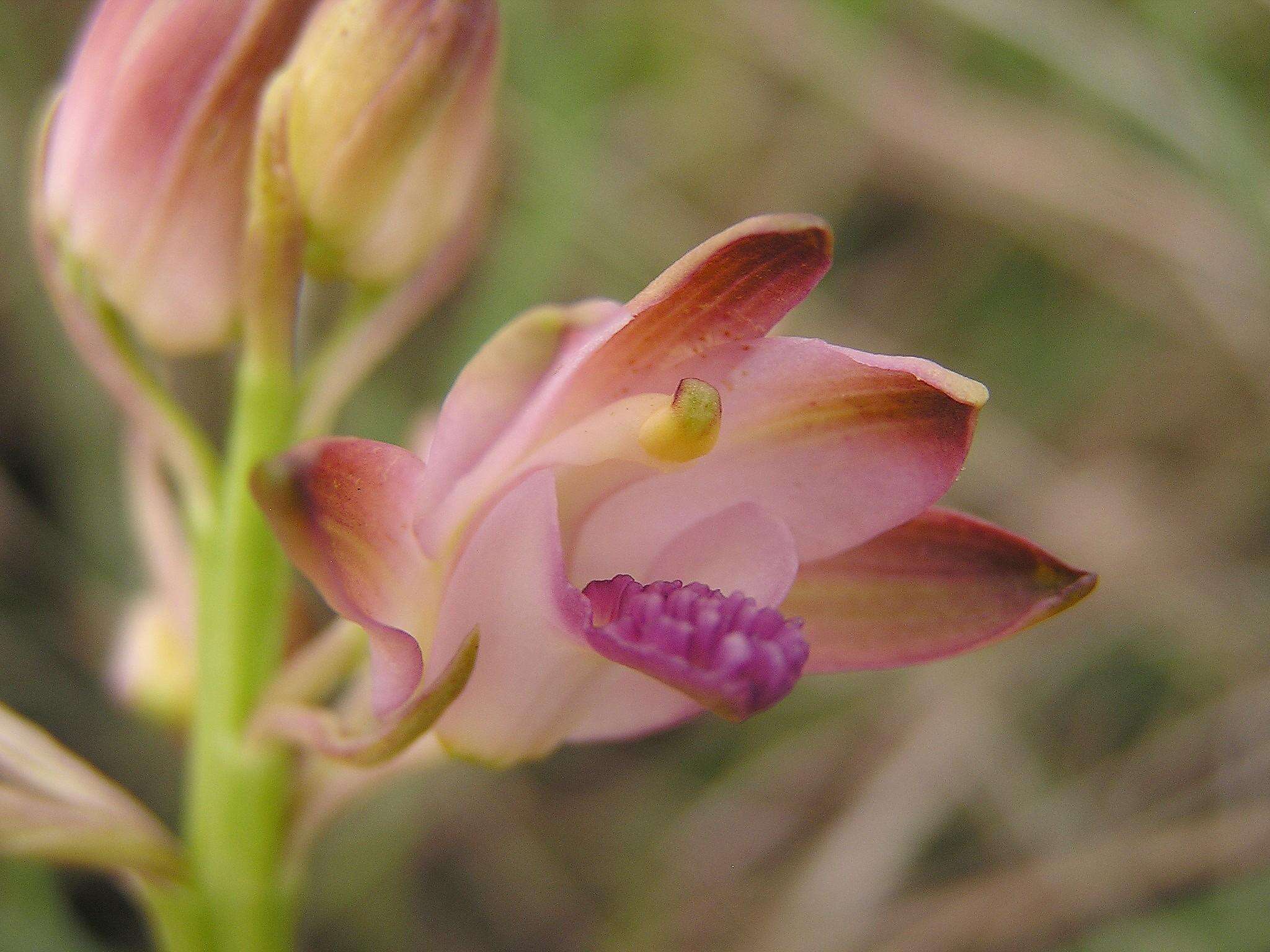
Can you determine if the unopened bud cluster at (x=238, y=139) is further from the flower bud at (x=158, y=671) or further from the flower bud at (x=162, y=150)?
the flower bud at (x=158, y=671)

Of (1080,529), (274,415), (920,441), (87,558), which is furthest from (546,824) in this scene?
(920,441)

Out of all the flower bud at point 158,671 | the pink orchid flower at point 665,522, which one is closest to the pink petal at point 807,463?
the pink orchid flower at point 665,522

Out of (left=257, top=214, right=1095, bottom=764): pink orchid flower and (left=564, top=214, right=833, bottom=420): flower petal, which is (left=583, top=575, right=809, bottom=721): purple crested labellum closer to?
(left=257, top=214, right=1095, bottom=764): pink orchid flower

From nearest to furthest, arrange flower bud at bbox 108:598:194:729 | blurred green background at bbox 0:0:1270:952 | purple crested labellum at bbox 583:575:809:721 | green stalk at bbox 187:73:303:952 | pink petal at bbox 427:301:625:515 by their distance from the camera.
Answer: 1. purple crested labellum at bbox 583:575:809:721
2. pink petal at bbox 427:301:625:515
3. green stalk at bbox 187:73:303:952
4. flower bud at bbox 108:598:194:729
5. blurred green background at bbox 0:0:1270:952

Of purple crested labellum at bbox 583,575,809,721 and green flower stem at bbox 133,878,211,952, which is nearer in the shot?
purple crested labellum at bbox 583,575,809,721

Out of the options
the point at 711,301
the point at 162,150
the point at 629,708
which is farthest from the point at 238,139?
the point at 629,708

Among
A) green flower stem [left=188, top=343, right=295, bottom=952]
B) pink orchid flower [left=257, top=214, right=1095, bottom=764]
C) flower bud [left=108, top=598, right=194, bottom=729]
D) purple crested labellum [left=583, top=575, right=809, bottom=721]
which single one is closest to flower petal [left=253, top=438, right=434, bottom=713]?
pink orchid flower [left=257, top=214, right=1095, bottom=764]

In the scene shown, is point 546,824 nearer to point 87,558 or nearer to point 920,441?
point 87,558
